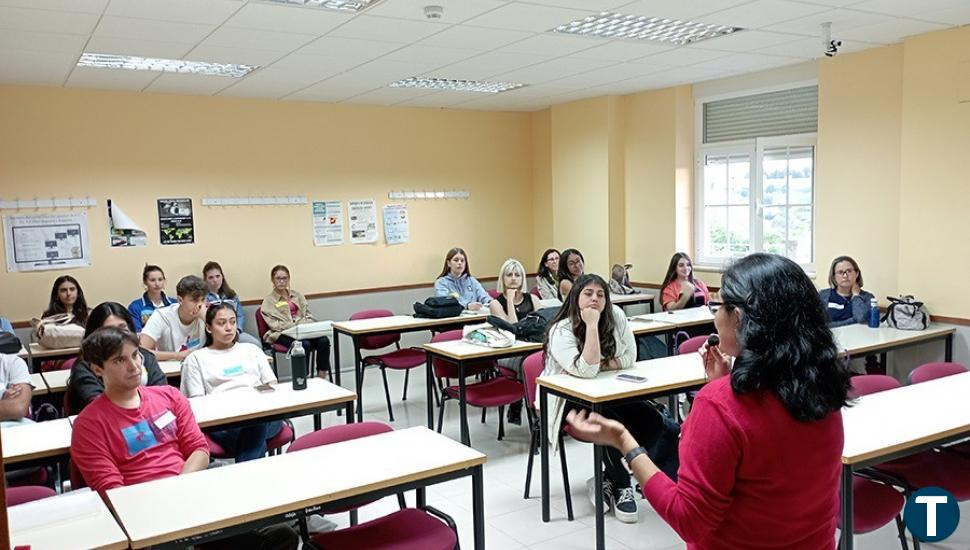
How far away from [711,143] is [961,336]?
2.93 m

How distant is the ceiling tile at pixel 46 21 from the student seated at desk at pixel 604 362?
3.11 meters

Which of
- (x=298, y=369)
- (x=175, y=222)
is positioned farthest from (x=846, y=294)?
(x=175, y=222)

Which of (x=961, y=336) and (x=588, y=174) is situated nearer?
(x=961, y=336)

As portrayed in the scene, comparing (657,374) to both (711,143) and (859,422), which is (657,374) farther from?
(711,143)

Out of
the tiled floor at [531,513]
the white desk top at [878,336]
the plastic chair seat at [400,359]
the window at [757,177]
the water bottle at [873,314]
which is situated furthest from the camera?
the window at [757,177]

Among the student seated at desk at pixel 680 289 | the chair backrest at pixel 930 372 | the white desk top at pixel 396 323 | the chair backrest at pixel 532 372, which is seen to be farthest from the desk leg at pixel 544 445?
the student seated at desk at pixel 680 289

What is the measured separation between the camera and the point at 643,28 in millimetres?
4949

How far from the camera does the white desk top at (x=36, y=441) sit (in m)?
2.90

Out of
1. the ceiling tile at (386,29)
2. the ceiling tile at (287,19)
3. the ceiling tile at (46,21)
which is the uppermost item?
the ceiling tile at (386,29)

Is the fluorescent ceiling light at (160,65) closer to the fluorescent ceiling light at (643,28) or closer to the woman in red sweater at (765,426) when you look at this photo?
the fluorescent ceiling light at (643,28)

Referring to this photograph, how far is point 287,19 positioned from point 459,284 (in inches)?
137

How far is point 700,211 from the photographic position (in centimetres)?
745

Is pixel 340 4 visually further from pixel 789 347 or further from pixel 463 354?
pixel 789 347

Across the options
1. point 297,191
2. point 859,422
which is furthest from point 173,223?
point 859,422
